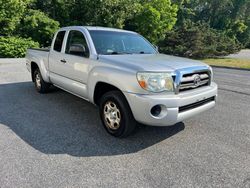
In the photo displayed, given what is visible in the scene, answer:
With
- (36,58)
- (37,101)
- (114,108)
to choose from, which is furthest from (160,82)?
(36,58)

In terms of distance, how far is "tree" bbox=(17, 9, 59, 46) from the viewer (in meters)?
20.4

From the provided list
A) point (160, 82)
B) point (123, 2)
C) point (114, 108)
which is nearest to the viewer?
point (160, 82)

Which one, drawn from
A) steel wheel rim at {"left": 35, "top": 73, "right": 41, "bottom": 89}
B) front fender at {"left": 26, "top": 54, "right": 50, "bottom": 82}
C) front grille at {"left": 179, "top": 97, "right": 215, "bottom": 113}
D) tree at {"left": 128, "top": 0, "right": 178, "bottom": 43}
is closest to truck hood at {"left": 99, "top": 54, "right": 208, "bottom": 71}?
front grille at {"left": 179, "top": 97, "right": 215, "bottom": 113}

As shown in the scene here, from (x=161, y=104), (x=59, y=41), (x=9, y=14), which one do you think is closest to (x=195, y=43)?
(x=9, y=14)

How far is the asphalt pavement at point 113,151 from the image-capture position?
2.86 metres

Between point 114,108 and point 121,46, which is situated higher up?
point 121,46

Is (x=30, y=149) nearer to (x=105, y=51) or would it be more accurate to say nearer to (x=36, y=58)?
(x=105, y=51)

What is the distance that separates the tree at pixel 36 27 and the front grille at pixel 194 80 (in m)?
18.9

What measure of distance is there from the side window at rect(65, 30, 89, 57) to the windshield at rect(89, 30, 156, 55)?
8.2 inches

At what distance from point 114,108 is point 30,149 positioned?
141cm

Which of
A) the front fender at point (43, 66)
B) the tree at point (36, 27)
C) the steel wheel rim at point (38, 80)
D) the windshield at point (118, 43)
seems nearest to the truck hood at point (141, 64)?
the windshield at point (118, 43)

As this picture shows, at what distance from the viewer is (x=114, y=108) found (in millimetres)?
3865

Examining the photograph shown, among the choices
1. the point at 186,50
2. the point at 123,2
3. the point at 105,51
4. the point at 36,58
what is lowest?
the point at 186,50

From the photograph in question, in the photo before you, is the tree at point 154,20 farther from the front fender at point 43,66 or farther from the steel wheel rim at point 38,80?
the front fender at point 43,66
